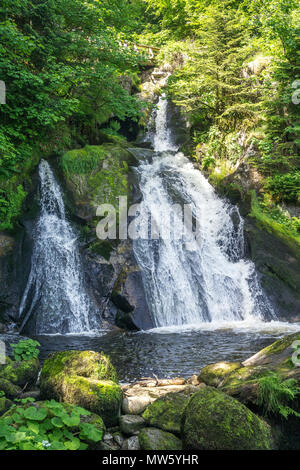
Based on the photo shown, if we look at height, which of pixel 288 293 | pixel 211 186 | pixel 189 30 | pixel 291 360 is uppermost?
pixel 189 30

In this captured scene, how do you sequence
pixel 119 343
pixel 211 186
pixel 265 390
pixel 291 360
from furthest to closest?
pixel 211 186, pixel 119 343, pixel 291 360, pixel 265 390

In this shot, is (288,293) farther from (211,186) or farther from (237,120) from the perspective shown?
(237,120)

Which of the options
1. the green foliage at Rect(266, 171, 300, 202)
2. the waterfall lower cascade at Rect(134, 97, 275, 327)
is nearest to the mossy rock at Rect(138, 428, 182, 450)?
the waterfall lower cascade at Rect(134, 97, 275, 327)

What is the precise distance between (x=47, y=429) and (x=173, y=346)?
4326 mm

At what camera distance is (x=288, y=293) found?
8.90 m

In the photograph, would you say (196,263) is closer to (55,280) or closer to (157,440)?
(55,280)

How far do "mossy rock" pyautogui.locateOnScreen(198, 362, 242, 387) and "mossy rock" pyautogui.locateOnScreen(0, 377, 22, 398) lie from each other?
2571mm

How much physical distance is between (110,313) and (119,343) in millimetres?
1633

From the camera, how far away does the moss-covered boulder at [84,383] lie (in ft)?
11.3

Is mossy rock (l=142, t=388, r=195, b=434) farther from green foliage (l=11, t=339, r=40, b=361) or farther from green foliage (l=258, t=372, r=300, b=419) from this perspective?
green foliage (l=11, t=339, r=40, b=361)

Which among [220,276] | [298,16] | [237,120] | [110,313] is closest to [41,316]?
[110,313]

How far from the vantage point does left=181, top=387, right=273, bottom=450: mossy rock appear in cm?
259

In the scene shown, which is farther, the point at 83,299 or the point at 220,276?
the point at 220,276

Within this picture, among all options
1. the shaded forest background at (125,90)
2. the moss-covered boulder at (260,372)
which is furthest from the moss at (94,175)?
the moss-covered boulder at (260,372)
